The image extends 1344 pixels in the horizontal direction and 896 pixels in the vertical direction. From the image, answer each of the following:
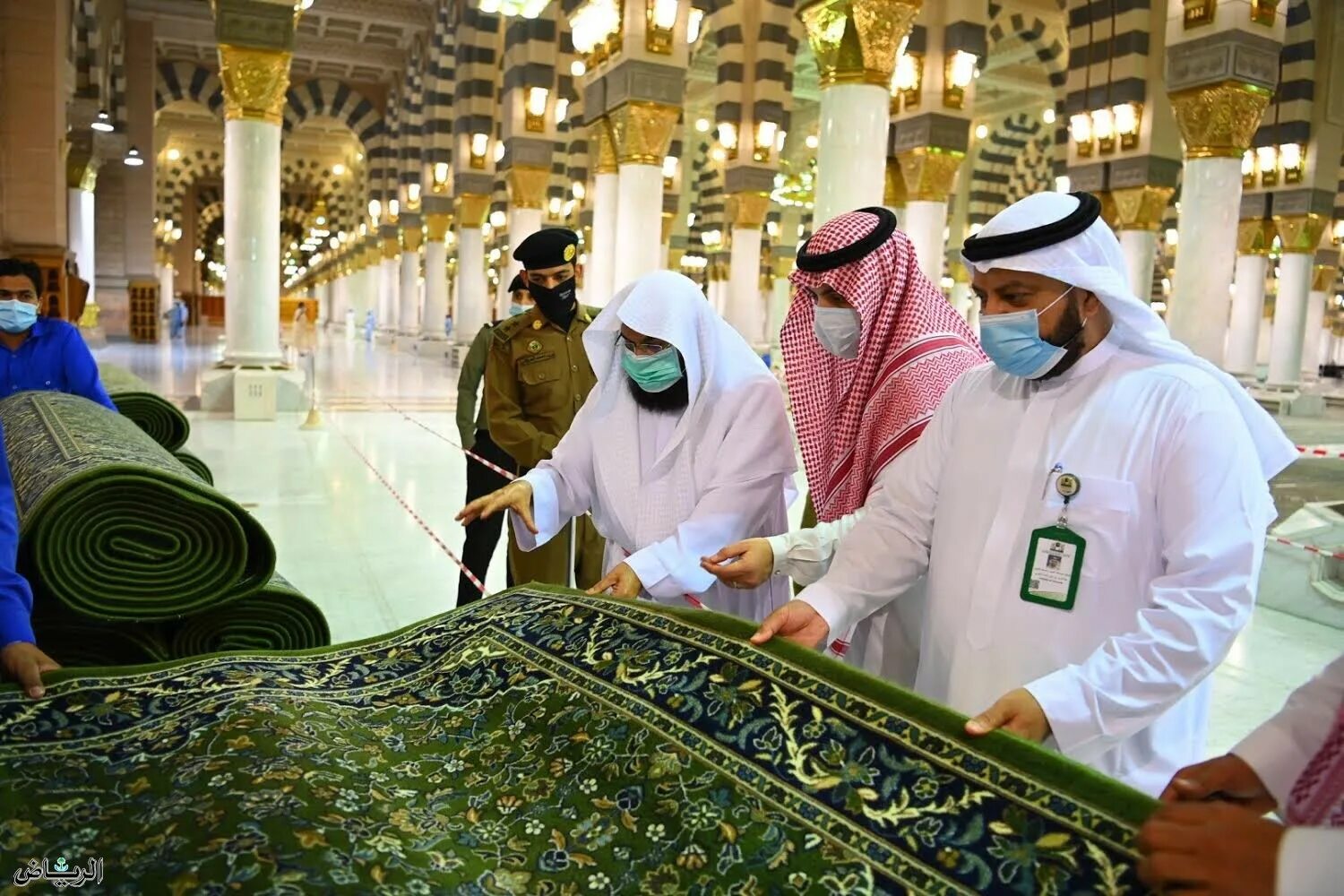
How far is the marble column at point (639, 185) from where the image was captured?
10359 millimetres

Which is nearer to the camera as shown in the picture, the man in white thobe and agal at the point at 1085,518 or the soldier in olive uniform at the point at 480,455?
the man in white thobe and agal at the point at 1085,518

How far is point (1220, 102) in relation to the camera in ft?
30.9

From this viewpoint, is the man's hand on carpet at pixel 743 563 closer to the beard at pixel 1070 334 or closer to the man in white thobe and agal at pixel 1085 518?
the man in white thobe and agal at pixel 1085 518

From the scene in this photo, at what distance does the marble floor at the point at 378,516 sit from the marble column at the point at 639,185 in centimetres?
250

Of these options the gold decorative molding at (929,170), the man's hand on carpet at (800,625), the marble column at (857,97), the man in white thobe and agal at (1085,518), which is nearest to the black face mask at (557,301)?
the man in white thobe and agal at (1085,518)

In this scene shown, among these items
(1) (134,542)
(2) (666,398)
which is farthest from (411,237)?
(1) (134,542)

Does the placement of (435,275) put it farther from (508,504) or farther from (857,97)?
(508,504)

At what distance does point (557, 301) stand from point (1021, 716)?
98.0 inches

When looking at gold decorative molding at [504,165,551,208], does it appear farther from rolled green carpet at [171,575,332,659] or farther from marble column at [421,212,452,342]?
rolled green carpet at [171,575,332,659]

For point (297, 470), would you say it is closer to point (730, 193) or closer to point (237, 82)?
point (237, 82)

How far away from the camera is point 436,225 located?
2055 centimetres

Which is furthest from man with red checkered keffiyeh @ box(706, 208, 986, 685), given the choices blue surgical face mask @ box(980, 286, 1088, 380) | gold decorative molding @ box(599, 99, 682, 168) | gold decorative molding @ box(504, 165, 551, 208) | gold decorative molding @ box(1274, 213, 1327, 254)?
gold decorative molding @ box(1274, 213, 1327, 254)

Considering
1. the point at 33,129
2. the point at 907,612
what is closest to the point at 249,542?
the point at 907,612

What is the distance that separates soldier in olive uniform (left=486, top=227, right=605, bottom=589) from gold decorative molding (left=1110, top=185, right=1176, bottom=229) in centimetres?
1077
